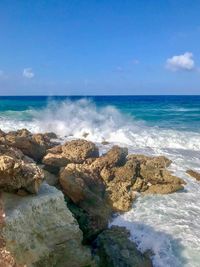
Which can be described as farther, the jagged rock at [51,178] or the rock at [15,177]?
the jagged rock at [51,178]

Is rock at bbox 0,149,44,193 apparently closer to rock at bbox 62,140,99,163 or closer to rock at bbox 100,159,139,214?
rock at bbox 100,159,139,214

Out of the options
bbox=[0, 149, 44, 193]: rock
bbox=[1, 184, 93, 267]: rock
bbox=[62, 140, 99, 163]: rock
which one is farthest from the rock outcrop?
bbox=[0, 149, 44, 193]: rock

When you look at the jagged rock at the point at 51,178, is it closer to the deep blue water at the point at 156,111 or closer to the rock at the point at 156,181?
the rock at the point at 156,181

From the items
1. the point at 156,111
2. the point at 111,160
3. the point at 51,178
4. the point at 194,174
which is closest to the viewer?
the point at 51,178

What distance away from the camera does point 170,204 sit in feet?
30.2

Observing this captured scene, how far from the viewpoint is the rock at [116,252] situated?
6059 millimetres

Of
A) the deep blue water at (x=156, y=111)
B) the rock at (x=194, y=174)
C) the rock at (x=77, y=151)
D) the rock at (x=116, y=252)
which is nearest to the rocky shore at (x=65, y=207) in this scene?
the rock at (x=116, y=252)

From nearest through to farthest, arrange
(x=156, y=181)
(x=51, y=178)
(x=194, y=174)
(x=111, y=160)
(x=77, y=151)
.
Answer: (x=51, y=178), (x=156, y=181), (x=111, y=160), (x=77, y=151), (x=194, y=174)

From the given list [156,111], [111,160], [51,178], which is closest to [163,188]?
[111,160]

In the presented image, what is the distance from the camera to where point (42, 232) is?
4.80m

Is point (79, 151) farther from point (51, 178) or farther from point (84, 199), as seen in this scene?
point (84, 199)

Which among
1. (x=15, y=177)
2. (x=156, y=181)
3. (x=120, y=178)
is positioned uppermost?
(x=15, y=177)

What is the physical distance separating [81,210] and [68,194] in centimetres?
51

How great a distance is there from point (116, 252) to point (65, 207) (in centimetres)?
177
